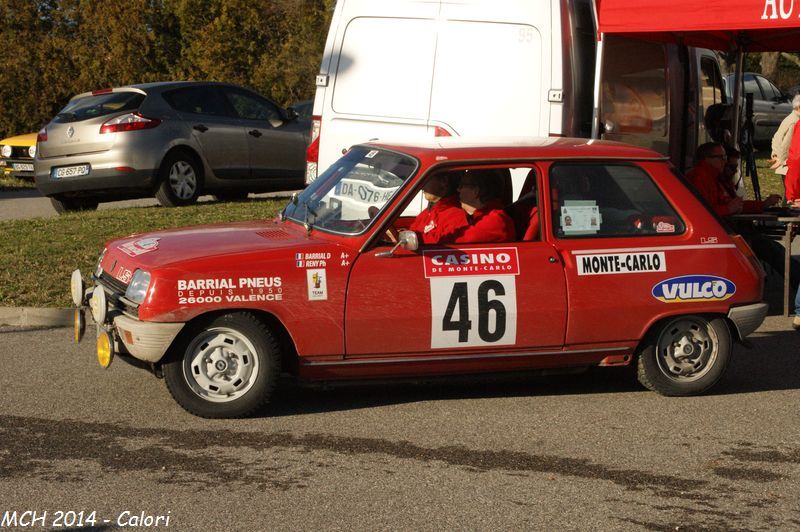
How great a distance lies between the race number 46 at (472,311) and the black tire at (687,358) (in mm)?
966

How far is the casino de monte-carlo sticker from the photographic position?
674cm

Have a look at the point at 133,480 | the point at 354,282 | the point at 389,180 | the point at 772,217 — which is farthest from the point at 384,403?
the point at 772,217

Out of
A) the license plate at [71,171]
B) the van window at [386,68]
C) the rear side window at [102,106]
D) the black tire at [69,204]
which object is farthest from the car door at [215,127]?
the van window at [386,68]

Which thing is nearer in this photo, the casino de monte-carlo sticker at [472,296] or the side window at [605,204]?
the casino de monte-carlo sticker at [472,296]

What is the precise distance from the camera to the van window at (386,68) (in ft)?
32.7

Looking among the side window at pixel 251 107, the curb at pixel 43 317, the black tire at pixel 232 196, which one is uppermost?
the side window at pixel 251 107

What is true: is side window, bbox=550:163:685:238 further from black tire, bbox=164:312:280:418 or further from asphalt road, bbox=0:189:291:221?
asphalt road, bbox=0:189:291:221

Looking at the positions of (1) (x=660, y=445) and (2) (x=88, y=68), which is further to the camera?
(2) (x=88, y=68)

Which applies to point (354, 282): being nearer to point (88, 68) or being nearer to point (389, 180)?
point (389, 180)

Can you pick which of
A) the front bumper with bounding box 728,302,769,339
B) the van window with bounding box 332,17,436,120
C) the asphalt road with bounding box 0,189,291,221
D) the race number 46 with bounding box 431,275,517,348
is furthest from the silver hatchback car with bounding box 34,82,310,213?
the front bumper with bounding box 728,302,769,339

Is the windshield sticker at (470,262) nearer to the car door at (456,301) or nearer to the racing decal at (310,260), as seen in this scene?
the car door at (456,301)

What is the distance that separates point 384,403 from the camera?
7.11 meters

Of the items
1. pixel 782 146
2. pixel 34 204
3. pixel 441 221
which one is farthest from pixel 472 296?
pixel 34 204

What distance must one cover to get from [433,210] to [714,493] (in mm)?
2566
